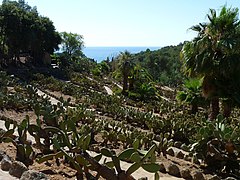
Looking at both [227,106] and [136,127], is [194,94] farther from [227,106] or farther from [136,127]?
[136,127]

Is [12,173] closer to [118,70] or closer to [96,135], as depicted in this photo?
[96,135]

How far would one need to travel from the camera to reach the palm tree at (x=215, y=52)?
42.9 feet

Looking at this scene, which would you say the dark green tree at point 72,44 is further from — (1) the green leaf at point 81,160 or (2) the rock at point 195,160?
(1) the green leaf at point 81,160

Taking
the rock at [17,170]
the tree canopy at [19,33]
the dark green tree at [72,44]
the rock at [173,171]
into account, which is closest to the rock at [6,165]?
the rock at [17,170]

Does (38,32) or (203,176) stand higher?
(38,32)

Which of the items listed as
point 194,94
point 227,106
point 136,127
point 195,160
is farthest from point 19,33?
point 195,160

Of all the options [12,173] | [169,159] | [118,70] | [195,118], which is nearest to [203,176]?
[169,159]

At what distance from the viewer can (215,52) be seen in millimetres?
13430

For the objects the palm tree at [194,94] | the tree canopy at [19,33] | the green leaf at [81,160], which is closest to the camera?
the green leaf at [81,160]

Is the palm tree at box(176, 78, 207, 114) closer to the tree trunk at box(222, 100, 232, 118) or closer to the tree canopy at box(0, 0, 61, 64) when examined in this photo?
the tree trunk at box(222, 100, 232, 118)

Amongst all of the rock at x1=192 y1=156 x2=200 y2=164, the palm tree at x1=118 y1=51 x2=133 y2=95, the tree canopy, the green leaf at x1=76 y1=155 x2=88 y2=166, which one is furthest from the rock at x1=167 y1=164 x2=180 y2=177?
the tree canopy

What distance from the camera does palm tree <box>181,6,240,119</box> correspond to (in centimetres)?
1309

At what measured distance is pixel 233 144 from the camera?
8.35 metres

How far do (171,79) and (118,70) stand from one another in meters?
21.0
